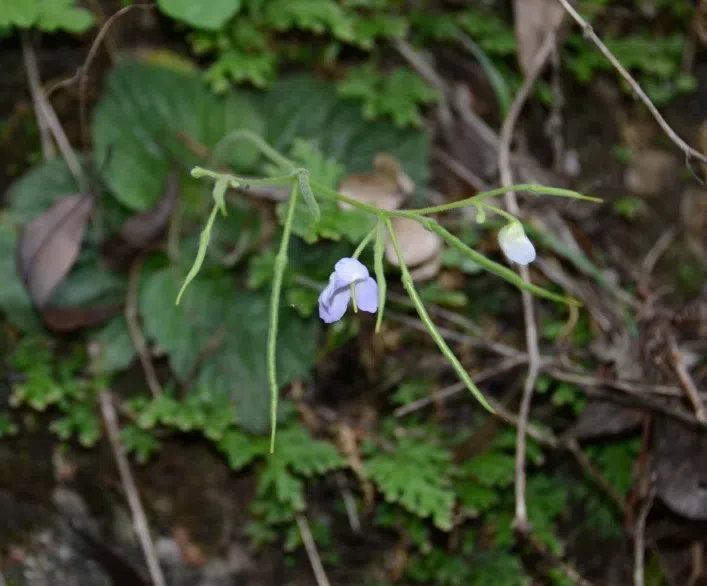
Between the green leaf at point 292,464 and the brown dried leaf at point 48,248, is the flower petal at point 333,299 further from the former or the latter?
the brown dried leaf at point 48,248

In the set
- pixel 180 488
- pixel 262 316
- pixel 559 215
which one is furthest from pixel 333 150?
pixel 180 488

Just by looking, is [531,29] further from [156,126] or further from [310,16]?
[156,126]

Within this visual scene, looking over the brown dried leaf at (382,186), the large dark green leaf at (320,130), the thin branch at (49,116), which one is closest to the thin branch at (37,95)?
the thin branch at (49,116)

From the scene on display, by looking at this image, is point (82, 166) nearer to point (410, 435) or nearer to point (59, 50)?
point (59, 50)

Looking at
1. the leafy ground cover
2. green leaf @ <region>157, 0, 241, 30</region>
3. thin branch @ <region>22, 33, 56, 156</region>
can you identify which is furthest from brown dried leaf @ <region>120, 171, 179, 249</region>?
green leaf @ <region>157, 0, 241, 30</region>

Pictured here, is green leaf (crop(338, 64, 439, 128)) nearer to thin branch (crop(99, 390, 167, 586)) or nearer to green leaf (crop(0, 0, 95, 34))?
green leaf (crop(0, 0, 95, 34))
